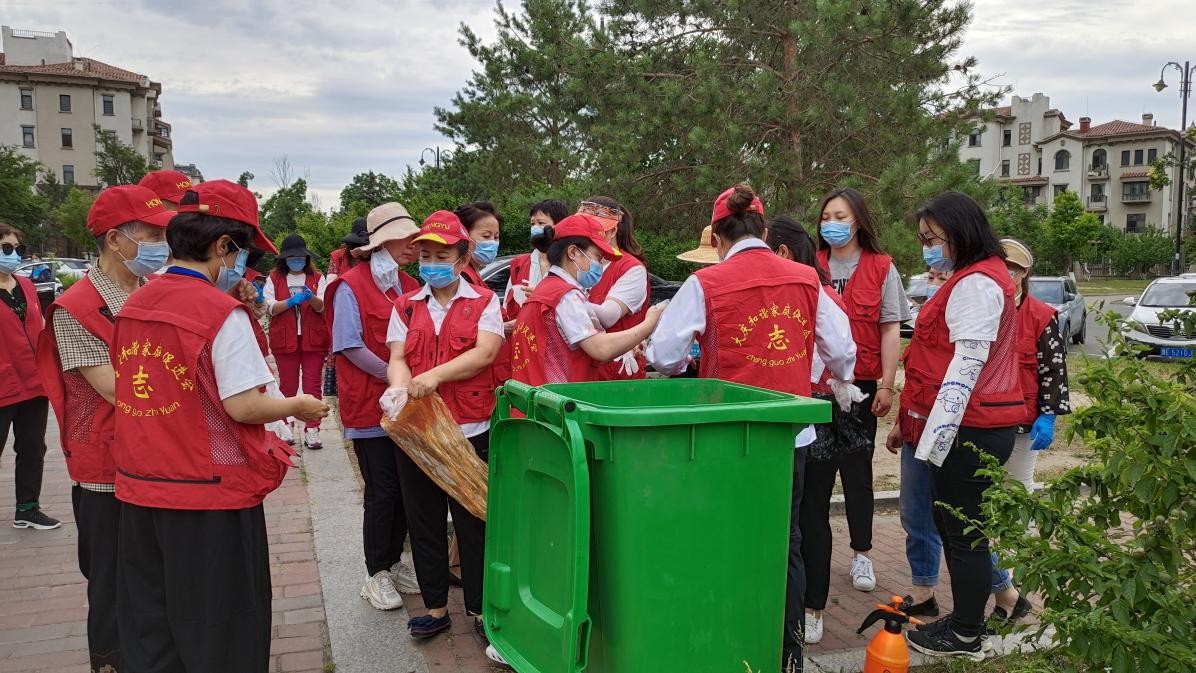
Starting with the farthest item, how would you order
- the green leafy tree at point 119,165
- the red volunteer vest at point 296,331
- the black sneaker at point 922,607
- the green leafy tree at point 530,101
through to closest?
1. the green leafy tree at point 119,165
2. the green leafy tree at point 530,101
3. the red volunteer vest at point 296,331
4. the black sneaker at point 922,607

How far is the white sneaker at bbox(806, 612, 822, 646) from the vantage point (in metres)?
3.86

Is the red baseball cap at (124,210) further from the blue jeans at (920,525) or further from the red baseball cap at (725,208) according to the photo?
the blue jeans at (920,525)

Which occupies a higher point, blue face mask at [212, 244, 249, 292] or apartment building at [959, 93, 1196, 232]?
apartment building at [959, 93, 1196, 232]

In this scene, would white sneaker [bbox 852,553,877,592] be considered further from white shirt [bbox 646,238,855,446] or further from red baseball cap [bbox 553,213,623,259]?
red baseball cap [bbox 553,213,623,259]

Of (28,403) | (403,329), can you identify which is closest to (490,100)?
(28,403)

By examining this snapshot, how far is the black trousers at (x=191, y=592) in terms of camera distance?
105 inches

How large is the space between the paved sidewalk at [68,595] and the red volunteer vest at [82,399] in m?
1.18

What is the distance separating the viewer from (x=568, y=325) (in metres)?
3.56

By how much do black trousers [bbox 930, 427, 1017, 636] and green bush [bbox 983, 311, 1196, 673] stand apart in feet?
3.52

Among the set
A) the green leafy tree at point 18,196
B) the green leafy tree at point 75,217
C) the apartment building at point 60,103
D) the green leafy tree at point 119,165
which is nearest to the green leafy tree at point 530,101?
the green leafy tree at point 18,196

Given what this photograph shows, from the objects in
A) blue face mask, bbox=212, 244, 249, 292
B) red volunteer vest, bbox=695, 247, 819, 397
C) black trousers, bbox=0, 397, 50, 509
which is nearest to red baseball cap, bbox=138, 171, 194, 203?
blue face mask, bbox=212, 244, 249, 292

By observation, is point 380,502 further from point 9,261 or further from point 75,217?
point 75,217

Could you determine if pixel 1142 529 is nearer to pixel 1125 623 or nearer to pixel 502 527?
pixel 1125 623

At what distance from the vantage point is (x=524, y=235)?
15719 millimetres
